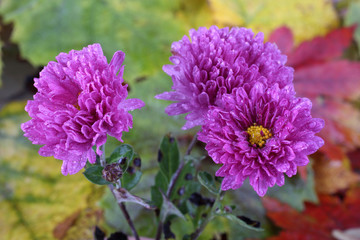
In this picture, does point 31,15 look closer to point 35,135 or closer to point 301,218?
point 35,135

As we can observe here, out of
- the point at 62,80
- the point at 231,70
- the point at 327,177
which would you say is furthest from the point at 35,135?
the point at 327,177

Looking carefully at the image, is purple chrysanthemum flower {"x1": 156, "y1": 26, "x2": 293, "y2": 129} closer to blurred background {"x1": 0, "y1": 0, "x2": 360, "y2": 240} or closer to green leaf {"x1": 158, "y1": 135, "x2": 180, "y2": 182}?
green leaf {"x1": 158, "y1": 135, "x2": 180, "y2": 182}

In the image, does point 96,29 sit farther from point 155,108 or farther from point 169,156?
point 169,156

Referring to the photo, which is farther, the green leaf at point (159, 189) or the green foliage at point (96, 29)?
the green foliage at point (96, 29)

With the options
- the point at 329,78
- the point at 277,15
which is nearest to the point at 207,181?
the point at 329,78

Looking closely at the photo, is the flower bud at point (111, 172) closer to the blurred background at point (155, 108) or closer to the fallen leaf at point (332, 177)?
the blurred background at point (155, 108)

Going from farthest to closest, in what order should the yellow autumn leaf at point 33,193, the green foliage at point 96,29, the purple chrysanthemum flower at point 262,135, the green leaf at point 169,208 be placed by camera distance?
the green foliage at point 96,29, the yellow autumn leaf at point 33,193, the green leaf at point 169,208, the purple chrysanthemum flower at point 262,135

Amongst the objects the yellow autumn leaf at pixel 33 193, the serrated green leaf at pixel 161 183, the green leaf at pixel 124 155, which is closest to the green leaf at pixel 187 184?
the serrated green leaf at pixel 161 183
